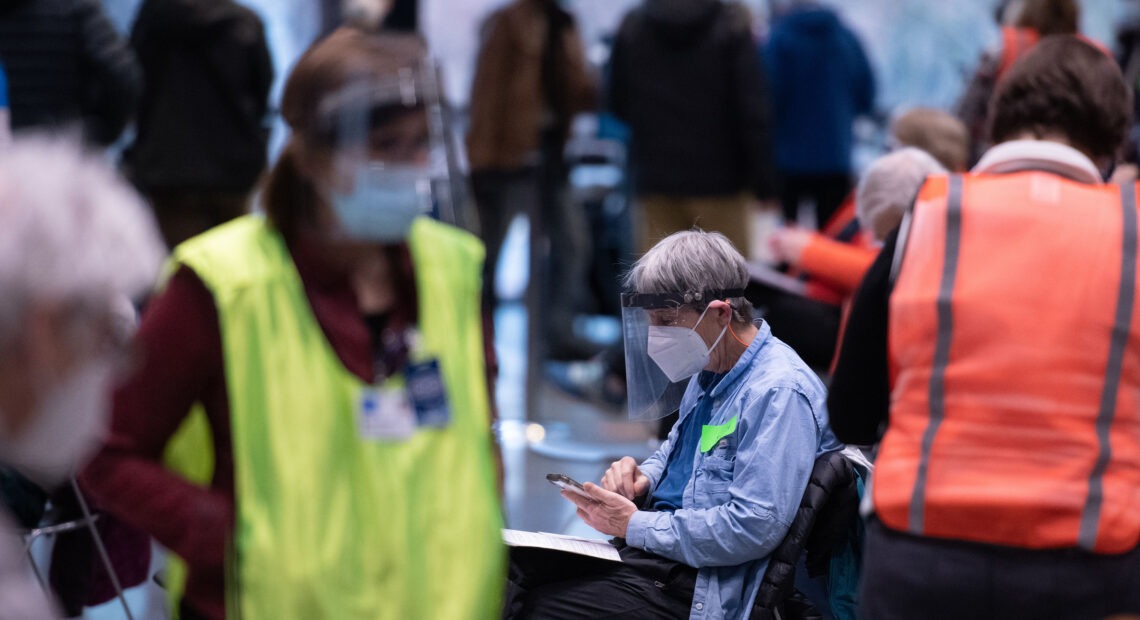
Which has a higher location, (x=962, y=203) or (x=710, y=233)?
(x=962, y=203)

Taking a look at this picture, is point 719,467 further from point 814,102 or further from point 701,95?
point 814,102

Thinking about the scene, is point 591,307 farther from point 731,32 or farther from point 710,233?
point 710,233

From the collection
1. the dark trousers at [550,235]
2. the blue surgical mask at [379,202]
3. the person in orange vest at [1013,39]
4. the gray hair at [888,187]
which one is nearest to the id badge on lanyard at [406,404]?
the blue surgical mask at [379,202]

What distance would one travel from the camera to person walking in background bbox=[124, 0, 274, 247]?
17.8 feet

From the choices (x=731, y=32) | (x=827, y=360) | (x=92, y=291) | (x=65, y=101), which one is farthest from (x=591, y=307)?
(x=92, y=291)

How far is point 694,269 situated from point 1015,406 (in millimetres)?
821

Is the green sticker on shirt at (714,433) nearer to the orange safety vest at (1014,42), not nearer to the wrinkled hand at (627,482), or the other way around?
the wrinkled hand at (627,482)

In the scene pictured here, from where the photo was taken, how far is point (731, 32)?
18.9 ft

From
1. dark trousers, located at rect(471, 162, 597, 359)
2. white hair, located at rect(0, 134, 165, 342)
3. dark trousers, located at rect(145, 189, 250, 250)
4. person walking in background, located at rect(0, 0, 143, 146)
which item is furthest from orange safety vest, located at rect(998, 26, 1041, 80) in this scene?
white hair, located at rect(0, 134, 165, 342)

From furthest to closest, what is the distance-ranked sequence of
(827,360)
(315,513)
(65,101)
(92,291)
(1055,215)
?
(65,101) → (827,360) → (1055,215) → (315,513) → (92,291)

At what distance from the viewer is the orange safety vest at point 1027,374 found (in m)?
1.90

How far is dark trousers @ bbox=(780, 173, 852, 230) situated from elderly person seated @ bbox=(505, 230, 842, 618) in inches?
163

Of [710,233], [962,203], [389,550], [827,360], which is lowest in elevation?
[827,360]

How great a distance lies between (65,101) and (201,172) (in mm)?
729
